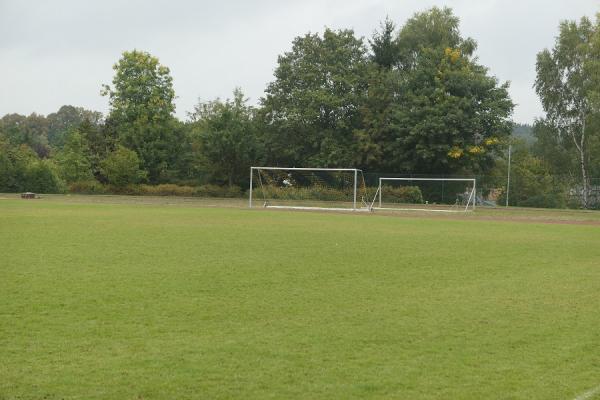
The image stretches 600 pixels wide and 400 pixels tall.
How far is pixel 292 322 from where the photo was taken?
25.7 feet

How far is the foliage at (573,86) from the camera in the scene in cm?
5444

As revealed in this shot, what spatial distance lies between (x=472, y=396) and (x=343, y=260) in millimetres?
8650

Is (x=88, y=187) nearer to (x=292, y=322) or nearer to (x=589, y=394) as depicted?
(x=292, y=322)

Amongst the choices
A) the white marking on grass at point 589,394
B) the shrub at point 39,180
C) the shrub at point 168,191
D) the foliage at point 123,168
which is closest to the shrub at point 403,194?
the shrub at point 168,191

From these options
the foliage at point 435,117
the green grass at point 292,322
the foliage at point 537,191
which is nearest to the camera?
the green grass at point 292,322

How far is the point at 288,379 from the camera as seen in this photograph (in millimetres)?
5613

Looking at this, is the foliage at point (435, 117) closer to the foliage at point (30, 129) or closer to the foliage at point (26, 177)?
the foliage at point (26, 177)

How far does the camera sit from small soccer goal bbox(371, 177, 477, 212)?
43.4m

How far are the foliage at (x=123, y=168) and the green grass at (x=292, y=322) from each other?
132ft

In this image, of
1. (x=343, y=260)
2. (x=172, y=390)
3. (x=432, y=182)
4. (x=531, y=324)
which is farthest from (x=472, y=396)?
(x=432, y=182)

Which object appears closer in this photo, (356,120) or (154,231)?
(154,231)

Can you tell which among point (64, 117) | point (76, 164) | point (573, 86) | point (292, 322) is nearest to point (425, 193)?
point (573, 86)

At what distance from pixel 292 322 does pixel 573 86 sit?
5469 cm

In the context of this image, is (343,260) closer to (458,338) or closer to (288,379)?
(458,338)
